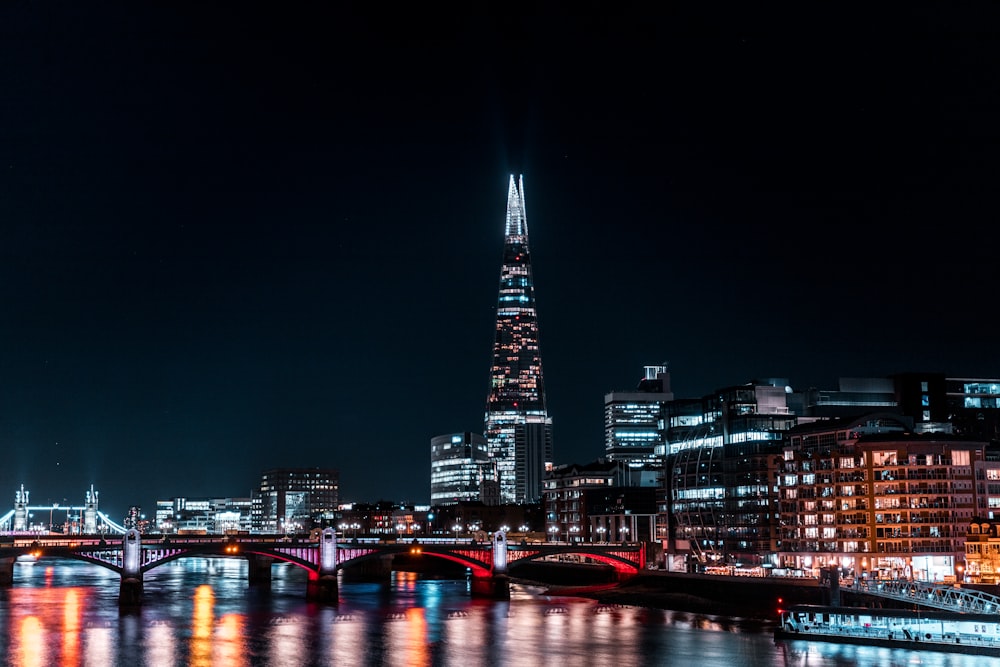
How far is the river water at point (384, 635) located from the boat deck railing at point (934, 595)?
10545mm

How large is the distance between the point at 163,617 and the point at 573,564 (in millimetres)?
65530

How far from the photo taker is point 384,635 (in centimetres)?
8944

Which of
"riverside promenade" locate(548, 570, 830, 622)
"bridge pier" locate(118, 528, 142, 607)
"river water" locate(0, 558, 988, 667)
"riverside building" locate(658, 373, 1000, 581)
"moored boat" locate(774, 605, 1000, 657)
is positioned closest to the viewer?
"river water" locate(0, 558, 988, 667)

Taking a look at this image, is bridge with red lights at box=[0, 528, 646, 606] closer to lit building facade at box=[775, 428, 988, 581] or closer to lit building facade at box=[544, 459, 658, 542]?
lit building facade at box=[775, 428, 988, 581]

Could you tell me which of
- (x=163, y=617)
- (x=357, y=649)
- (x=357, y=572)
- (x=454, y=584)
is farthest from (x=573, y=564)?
(x=357, y=649)

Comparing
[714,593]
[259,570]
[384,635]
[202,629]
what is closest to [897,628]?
[714,593]

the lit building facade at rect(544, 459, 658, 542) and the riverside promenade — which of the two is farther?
the lit building facade at rect(544, 459, 658, 542)

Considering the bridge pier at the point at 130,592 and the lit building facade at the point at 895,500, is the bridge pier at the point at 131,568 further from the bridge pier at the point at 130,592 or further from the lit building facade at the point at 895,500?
the lit building facade at the point at 895,500

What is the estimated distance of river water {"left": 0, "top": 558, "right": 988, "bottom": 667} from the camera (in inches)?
2982

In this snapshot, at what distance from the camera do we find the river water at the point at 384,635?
7575 centimetres

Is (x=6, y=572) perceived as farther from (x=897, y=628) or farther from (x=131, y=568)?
(x=897, y=628)

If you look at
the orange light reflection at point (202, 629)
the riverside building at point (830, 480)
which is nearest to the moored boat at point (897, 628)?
the riverside building at point (830, 480)

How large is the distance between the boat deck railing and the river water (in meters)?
10.5

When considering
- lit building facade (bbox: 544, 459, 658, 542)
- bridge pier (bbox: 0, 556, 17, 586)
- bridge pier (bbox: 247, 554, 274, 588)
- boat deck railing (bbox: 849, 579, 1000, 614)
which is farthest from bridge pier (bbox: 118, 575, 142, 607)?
lit building facade (bbox: 544, 459, 658, 542)
